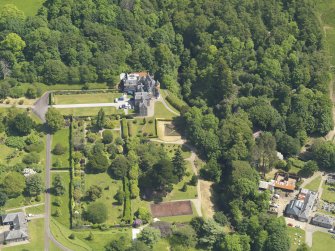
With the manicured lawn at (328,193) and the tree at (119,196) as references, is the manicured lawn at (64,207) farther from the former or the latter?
the manicured lawn at (328,193)

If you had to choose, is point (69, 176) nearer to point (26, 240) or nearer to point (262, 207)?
point (26, 240)

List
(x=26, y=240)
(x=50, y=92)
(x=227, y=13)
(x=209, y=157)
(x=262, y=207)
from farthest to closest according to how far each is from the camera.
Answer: (x=227, y=13)
(x=50, y=92)
(x=209, y=157)
(x=262, y=207)
(x=26, y=240)

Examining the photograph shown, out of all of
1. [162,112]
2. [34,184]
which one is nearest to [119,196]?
[34,184]

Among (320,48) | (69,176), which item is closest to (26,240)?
(69,176)

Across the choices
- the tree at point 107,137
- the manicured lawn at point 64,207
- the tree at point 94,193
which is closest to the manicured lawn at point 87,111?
the tree at point 107,137

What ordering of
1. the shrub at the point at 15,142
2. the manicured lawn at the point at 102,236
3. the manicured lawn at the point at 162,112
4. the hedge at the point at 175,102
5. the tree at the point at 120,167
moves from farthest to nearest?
the hedge at the point at 175,102 → the manicured lawn at the point at 162,112 → the shrub at the point at 15,142 → the tree at the point at 120,167 → the manicured lawn at the point at 102,236

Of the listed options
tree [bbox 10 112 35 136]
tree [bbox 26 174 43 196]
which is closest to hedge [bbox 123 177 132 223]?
tree [bbox 26 174 43 196]
